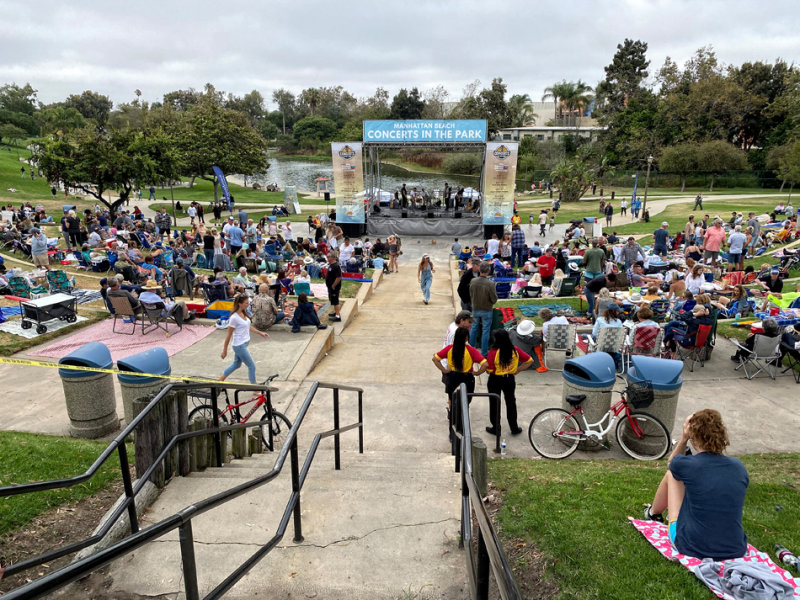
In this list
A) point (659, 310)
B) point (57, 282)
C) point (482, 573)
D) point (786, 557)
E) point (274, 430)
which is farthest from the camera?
point (57, 282)

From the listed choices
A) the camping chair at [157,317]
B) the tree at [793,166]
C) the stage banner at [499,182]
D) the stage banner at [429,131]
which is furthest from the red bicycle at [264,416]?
the tree at [793,166]

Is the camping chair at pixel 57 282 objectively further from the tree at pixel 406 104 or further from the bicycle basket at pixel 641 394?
the tree at pixel 406 104

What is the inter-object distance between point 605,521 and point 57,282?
1386 centimetres

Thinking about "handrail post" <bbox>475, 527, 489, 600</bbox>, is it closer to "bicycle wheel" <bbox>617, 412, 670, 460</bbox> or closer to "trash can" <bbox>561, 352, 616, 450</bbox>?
"trash can" <bbox>561, 352, 616, 450</bbox>

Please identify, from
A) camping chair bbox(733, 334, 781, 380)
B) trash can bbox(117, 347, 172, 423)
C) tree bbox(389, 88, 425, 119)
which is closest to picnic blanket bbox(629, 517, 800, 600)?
trash can bbox(117, 347, 172, 423)

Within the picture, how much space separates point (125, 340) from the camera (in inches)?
423

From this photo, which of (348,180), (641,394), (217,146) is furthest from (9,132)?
(641,394)

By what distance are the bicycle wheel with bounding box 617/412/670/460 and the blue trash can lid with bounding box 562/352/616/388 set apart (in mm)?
477

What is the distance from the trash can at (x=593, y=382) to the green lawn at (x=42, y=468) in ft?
16.0

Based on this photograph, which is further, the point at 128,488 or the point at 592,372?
the point at 592,372

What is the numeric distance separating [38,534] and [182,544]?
2374 mm

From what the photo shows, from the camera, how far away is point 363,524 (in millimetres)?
3891

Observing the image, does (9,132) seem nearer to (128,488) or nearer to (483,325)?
(483,325)

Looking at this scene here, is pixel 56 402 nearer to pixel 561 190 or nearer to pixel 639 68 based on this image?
pixel 561 190
